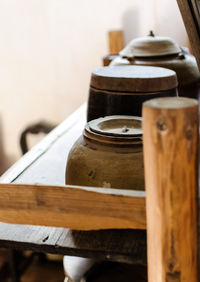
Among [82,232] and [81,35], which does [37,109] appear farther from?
[82,232]

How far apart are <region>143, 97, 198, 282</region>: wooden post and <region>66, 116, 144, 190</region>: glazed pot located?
0.18m

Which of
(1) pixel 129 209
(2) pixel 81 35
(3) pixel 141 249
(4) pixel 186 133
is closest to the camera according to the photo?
(4) pixel 186 133

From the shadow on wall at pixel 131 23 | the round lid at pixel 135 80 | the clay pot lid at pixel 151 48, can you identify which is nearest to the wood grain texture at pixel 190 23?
the round lid at pixel 135 80

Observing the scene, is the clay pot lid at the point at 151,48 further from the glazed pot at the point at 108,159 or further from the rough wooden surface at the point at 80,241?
the rough wooden surface at the point at 80,241

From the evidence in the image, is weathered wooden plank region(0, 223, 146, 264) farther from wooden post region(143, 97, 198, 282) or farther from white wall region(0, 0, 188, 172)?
white wall region(0, 0, 188, 172)

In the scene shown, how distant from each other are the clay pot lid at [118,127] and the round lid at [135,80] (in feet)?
0.49

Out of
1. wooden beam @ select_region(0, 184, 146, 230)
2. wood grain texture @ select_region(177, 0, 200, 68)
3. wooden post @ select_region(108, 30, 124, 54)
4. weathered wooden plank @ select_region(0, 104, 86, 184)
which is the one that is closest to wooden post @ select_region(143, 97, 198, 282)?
wooden beam @ select_region(0, 184, 146, 230)

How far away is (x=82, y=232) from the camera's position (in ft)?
3.34

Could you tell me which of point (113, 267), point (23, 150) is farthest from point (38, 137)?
point (113, 267)

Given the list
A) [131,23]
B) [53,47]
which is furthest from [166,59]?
[53,47]

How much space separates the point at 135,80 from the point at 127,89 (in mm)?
39

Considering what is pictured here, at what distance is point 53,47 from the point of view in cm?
295

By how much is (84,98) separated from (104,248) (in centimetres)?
212

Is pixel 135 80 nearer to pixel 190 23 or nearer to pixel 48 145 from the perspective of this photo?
pixel 190 23
